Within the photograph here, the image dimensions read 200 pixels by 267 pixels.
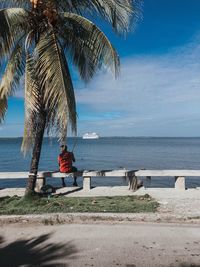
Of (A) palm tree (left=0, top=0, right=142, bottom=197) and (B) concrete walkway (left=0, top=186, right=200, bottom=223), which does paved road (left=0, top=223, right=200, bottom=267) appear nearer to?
(B) concrete walkway (left=0, top=186, right=200, bottom=223)

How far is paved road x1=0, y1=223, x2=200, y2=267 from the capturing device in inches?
219

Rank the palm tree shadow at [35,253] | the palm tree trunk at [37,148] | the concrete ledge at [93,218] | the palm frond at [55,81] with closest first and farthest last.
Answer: the palm tree shadow at [35,253]
the concrete ledge at [93,218]
the palm frond at [55,81]
the palm tree trunk at [37,148]

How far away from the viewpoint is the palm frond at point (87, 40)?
372 inches

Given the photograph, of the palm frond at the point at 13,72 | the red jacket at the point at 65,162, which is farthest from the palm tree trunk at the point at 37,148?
the red jacket at the point at 65,162

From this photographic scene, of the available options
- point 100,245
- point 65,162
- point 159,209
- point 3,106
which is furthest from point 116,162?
point 100,245

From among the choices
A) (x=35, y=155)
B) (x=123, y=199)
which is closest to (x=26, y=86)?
(x=35, y=155)

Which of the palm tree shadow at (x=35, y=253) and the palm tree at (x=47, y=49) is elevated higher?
the palm tree at (x=47, y=49)

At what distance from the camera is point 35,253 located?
595cm

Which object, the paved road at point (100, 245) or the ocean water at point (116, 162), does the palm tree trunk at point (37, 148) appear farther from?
the paved road at point (100, 245)

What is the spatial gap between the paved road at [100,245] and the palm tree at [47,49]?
2557 mm

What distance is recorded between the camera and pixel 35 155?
9.54 meters

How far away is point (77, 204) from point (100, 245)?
2.75 metres

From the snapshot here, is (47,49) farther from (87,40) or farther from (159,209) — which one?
(159,209)

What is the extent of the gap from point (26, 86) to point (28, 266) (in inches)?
191
